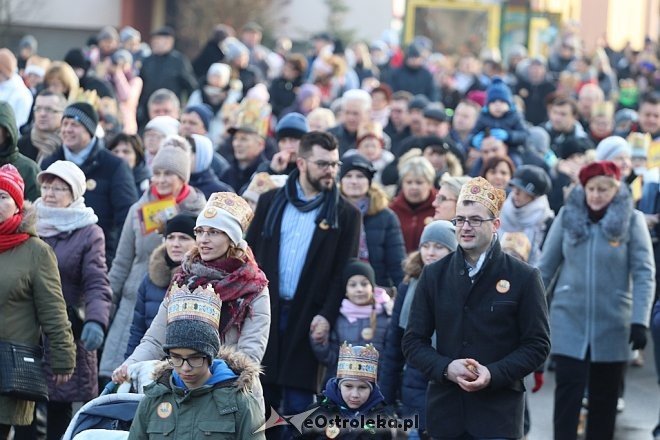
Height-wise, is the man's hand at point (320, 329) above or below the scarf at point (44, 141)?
below

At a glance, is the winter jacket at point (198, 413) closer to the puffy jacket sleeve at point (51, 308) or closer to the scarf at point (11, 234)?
the puffy jacket sleeve at point (51, 308)

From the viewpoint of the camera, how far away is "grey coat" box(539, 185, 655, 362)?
36.8 feet

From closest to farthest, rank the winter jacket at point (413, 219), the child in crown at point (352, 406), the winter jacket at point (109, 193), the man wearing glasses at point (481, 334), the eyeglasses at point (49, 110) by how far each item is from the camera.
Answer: the man wearing glasses at point (481, 334), the child in crown at point (352, 406), the winter jacket at point (109, 193), the winter jacket at point (413, 219), the eyeglasses at point (49, 110)

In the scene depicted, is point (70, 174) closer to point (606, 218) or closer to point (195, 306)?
point (195, 306)

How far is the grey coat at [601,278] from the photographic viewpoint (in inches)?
441

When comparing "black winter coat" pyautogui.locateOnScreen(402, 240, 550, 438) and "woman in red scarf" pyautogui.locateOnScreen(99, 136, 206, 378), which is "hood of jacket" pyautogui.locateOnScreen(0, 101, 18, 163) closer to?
"woman in red scarf" pyautogui.locateOnScreen(99, 136, 206, 378)

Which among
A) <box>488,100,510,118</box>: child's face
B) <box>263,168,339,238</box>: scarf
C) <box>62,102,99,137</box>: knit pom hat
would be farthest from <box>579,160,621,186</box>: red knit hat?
<box>488,100,510,118</box>: child's face

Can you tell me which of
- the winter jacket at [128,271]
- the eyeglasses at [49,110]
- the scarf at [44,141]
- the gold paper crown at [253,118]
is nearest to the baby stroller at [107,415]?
the winter jacket at [128,271]

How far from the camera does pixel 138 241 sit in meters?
11.1

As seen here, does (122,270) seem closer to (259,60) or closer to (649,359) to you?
(649,359)

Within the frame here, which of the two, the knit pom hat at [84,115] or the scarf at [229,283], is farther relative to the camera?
the knit pom hat at [84,115]

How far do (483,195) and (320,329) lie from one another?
2329 mm

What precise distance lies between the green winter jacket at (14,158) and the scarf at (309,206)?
1884 mm

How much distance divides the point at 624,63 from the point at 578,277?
21.0 metres
